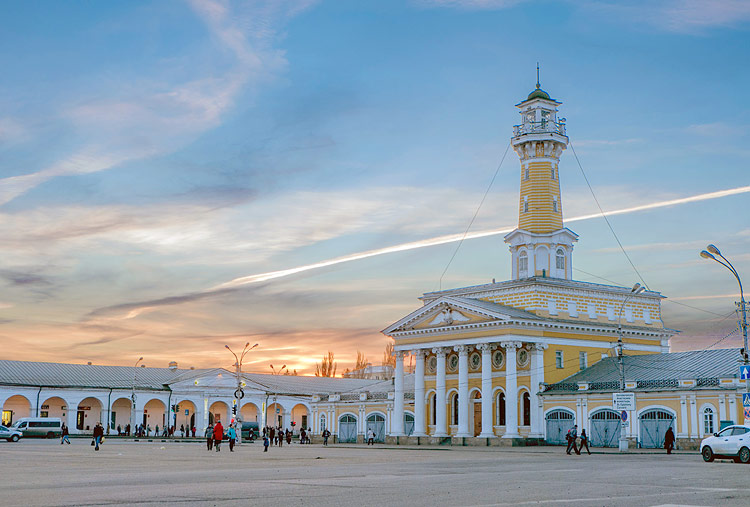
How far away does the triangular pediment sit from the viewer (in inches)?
2569

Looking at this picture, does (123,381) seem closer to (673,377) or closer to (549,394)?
(549,394)

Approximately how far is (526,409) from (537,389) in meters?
2.14

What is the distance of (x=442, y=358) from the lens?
69688 millimetres

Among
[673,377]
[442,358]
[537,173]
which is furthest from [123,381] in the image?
[673,377]

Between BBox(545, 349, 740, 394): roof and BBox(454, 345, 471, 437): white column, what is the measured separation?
6.03 metres

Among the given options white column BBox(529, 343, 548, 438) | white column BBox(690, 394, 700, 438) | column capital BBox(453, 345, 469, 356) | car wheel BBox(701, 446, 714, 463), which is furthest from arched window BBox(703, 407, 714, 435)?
car wheel BBox(701, 446, 714, 463)

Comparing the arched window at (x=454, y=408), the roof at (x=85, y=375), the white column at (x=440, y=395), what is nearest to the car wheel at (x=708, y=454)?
the white column at (x=440, y=395)

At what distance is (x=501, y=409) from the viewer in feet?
222

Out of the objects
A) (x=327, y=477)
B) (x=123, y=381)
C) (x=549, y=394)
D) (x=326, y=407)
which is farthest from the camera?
(x=123, y=381)

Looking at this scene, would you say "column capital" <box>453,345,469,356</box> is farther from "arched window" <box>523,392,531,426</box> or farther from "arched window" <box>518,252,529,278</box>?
"arched window" <box>518,252,529,278</box>

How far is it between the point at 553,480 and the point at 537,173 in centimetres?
5187

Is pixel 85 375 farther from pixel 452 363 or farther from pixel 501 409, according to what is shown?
pixel 501 409

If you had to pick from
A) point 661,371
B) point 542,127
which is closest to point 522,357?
point 661,371

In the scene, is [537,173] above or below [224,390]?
above
